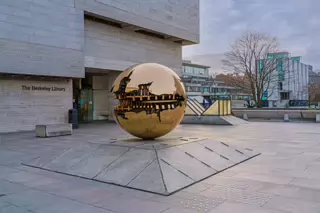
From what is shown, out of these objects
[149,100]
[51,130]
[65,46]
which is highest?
[65,46]

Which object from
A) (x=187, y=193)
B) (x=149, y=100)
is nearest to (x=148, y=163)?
(x=187, y=193)

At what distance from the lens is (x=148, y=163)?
7055mm

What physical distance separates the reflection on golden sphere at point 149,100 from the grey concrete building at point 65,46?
13.5m

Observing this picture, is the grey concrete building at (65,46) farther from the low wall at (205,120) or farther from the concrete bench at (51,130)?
the low wall at (205,120)

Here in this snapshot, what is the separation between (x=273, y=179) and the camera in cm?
682

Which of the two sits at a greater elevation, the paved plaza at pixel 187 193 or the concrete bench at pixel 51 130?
the concrete bench at pixel 51 130

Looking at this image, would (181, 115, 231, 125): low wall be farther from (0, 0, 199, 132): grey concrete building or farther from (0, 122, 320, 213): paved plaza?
(0, 122, 320, 213): paved plaza

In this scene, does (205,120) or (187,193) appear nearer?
(187,193)

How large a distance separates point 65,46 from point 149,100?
15.8 meters

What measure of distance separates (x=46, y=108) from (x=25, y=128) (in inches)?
82.5

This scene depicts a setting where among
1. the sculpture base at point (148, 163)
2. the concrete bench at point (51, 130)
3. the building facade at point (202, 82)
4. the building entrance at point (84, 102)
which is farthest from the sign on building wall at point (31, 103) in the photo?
the building facade at point (202, 82)

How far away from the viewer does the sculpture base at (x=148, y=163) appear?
651 cm

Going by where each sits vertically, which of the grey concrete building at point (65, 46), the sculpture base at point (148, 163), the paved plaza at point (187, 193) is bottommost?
the paved plaza at point (187, 193)

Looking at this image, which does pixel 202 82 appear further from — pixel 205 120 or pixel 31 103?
pixel 31 103
